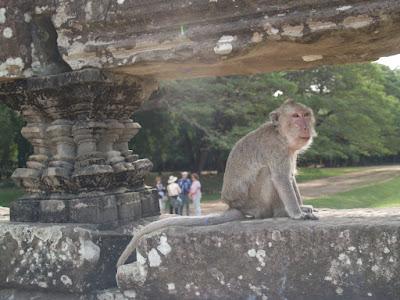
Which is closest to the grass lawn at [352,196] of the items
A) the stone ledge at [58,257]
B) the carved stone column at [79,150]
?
the carved stone column at [79,150]

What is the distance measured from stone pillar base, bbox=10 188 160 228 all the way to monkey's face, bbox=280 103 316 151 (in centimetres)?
129

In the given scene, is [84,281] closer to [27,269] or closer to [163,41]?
[27,269]

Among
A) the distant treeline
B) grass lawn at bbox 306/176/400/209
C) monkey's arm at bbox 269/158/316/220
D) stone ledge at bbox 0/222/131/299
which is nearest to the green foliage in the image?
the distant treeline

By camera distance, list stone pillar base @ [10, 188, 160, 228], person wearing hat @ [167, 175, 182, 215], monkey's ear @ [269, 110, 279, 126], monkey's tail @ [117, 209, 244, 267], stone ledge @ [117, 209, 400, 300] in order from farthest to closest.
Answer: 1. person wearing hat @ [167, 175, 182, 215]
2. monkey's ear @ [269, 110, 279, 126]
3. stone pillar base @ [10, 188, 160, 228]
4. monkey's tail @ [117, 209, 244, 267]
5. stone ledge @ [117, 209, 400, 300]

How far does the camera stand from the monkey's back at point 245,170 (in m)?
4.13

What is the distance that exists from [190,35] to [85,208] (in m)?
1.51

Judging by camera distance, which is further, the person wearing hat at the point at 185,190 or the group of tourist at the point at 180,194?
the person wearing hat at the point at 185,190

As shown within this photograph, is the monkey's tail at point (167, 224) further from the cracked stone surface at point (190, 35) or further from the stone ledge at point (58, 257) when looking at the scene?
the cracked stone surface at point (190, 35)

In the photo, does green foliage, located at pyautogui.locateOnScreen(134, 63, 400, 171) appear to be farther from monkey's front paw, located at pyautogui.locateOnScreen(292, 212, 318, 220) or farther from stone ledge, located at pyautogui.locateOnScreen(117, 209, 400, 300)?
stone ledge, located at pyautogui.locateOnScreen(117, 209, 400, 300)

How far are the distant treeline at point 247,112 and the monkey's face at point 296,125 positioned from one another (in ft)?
58.3

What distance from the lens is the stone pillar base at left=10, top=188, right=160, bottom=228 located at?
409cm

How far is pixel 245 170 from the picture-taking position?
165 inches

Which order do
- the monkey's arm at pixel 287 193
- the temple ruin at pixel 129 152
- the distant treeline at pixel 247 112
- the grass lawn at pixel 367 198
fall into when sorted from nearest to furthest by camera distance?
the temple ruin at pixel 129 152 < the monkey's arm at pixel 287 193 < the grass lawn at pixel 367 198 < the distant treeline at pixel 247 112

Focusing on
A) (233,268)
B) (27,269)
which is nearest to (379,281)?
(233,268)
